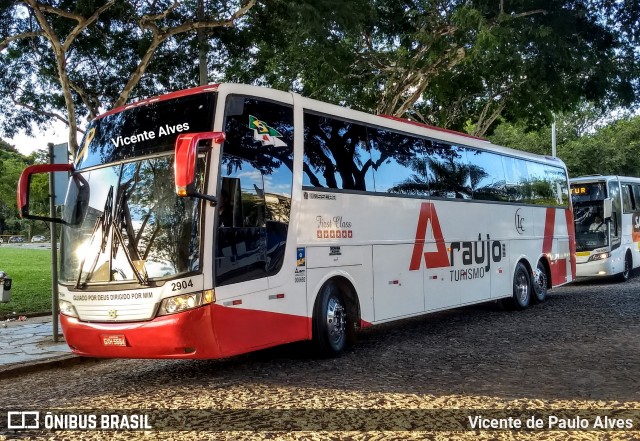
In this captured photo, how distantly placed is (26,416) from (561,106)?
1657cm

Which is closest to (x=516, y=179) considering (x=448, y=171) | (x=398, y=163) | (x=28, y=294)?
(x=448, y=171)

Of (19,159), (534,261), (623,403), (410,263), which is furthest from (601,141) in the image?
(19,159)

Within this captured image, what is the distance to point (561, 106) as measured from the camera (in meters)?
18.5

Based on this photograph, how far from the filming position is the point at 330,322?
854cm

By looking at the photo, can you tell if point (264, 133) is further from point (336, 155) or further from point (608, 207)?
point (608, 207)

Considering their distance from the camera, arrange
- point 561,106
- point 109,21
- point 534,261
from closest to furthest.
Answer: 1. point 109,21
2. point 534,261
3. point 561,106

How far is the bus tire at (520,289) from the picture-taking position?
13540 millimetres

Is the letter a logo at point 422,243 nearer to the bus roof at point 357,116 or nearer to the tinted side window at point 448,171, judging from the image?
the tinted side window at point 448,171

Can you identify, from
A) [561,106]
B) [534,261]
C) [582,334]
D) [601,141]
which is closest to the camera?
[582,334]

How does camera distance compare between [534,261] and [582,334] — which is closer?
[582,334]

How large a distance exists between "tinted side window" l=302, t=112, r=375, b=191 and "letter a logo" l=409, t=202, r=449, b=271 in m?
1.45

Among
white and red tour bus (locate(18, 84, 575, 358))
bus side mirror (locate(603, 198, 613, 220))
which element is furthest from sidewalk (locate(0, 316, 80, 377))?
bus side mirror (locate(603, 198, 613, 220))

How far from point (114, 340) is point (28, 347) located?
3.80 meters

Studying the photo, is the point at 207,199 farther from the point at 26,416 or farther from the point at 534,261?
the point at 534,261
